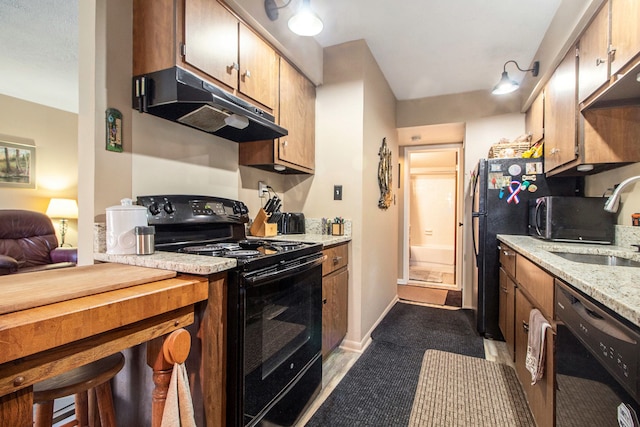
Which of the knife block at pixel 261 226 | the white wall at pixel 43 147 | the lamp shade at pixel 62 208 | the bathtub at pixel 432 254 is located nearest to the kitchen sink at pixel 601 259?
the knife block at pixel 261 226

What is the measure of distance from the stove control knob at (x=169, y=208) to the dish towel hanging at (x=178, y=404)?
2.58ft

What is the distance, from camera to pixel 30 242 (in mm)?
3465

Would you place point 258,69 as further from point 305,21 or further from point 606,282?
point 606,282

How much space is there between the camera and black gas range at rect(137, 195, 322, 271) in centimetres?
134

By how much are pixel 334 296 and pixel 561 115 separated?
1973 mm

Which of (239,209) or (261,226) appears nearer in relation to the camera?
(239,209)

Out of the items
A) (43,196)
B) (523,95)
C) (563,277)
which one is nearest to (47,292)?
(563,277)

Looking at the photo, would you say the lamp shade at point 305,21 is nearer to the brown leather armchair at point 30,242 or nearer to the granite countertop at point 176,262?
the granite countertop at point 176,262

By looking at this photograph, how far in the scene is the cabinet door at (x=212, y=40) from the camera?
1.38 meters

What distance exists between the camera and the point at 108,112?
4.21 feet

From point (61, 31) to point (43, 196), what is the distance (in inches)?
104

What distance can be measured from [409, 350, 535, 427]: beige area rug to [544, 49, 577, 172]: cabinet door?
1487 millimetres

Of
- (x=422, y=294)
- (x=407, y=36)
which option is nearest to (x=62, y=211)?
(x=407, y=36)

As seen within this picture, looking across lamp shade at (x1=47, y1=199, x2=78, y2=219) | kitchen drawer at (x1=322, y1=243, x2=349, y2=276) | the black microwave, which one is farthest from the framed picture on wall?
the black microwave
